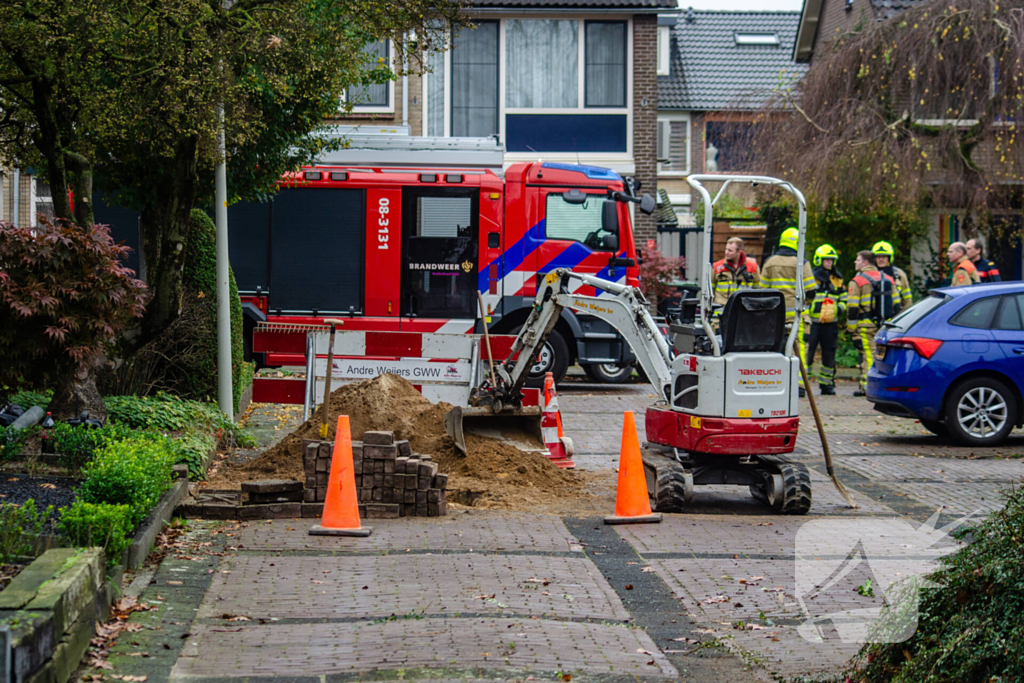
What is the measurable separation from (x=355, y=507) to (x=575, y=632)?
2609mm

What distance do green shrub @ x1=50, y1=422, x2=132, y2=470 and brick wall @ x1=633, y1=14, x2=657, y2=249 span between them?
15514 millimetres

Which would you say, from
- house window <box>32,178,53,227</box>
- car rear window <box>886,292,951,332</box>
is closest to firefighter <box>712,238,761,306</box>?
car rear window <box>886,292,951,332</box>

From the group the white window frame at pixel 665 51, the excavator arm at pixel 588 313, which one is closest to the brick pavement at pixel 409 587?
the excavator arm at pixel 588 313

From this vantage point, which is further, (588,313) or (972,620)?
(588,313)

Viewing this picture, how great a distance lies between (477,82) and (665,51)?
15.0m

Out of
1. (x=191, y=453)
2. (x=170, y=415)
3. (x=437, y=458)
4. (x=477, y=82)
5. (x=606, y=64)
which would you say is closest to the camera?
(x=191, y=453)

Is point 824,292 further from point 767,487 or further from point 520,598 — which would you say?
point 520,598

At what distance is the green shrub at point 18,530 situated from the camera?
5613mm

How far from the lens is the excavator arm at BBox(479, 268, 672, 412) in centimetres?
948

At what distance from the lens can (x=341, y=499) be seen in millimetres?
7688

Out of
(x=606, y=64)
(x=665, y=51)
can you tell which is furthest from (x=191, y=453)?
(x=665, y=51)

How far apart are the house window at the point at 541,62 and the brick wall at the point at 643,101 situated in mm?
1246

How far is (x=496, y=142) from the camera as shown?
650 inches

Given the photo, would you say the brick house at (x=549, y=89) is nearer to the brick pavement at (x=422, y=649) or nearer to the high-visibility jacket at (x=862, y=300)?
the high-visibility jacket at (x=862, y=300)
